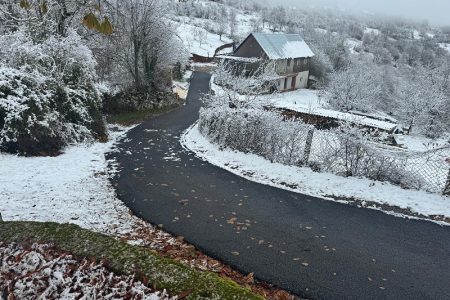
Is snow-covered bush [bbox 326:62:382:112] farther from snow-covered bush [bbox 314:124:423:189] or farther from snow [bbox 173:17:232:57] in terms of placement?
snow-covered bush [bbox 314:124:423:189]

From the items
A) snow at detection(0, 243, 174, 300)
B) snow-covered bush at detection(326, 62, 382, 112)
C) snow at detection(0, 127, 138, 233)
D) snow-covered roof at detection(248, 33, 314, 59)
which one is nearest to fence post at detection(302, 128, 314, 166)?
snow at detection(0, 127, 138, 233)

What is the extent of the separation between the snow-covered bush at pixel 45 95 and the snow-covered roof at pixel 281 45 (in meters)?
30.5

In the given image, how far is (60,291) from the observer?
10.4 ft

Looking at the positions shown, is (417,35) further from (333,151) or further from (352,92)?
(333,151)

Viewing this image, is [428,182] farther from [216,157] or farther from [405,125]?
[405,125]

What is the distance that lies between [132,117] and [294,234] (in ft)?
49.9

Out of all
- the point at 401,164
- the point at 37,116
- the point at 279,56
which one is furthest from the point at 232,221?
the point at 279,56

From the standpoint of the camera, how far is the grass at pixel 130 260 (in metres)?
3.22

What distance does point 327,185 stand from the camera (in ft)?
33.0

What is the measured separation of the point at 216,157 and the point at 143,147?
315 cm

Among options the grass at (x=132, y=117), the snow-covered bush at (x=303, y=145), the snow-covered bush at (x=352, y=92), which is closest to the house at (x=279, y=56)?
the snow-covered bush at (x=352, y=92)

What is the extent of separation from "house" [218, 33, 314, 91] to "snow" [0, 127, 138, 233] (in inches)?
1228

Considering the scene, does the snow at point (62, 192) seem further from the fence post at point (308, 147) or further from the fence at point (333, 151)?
the fence post at point (308, 147)

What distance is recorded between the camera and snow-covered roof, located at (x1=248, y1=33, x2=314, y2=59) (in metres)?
43.6
